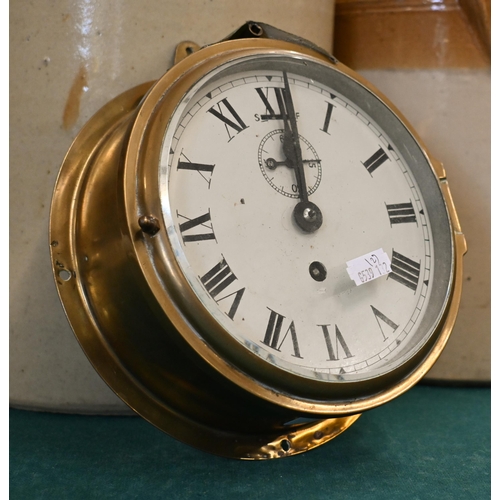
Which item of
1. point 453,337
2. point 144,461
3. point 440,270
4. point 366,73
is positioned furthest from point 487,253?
point 144,461

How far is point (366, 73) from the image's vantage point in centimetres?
134

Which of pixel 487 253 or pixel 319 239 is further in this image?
pixel 487 253

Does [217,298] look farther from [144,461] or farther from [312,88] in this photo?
[312,88]

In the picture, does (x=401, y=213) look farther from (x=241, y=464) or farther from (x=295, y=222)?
(x=241, y=464)

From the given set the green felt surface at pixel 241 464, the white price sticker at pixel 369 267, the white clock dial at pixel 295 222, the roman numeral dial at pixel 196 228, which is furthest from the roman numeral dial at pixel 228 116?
the green felt surface at pixel 241 464

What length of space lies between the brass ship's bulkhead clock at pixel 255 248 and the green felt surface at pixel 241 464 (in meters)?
0.05

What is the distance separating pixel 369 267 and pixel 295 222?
15cm

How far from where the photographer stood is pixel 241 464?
915mm

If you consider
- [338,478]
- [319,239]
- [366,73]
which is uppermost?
[366,73]

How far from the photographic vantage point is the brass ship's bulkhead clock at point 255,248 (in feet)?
2.64

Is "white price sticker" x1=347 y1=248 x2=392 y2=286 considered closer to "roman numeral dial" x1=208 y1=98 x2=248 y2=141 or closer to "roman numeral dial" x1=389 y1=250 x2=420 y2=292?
"roman numeral dial" x1=389 y1=250 x2=420 y2=292

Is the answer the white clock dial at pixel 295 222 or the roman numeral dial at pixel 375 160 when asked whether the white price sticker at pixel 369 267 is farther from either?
the roman numeral dial at pixel 375 160

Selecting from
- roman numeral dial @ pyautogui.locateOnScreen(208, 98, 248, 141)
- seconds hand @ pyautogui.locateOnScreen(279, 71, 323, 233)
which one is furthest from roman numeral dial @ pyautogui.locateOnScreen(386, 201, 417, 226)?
roman numeral dial @ pyautogui.locateOnScreen(208, 98, 248, 141)

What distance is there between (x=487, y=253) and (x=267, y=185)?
660mm
